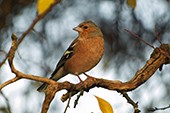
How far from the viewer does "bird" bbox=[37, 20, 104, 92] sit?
529 cm

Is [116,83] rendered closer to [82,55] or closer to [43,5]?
[43,5]

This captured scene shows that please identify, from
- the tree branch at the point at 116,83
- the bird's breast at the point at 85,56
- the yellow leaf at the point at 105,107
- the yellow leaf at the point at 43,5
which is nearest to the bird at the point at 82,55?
the bird's breast at the point at 85,56

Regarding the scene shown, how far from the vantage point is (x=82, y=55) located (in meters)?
5.46

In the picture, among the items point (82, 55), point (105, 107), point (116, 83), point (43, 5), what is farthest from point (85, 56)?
point (43, 5)

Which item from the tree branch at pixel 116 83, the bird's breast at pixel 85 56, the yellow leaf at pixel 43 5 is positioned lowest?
the yellow leaf at pixel 43 5

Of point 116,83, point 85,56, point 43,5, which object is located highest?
point 85,56

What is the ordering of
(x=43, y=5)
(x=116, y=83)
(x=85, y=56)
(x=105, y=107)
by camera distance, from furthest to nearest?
1. (x=85, y=56)
2. (x=116, y=83)
3. (x=105, y=107)
4. (x=43, y=5)

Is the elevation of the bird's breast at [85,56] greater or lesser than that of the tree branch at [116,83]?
greater

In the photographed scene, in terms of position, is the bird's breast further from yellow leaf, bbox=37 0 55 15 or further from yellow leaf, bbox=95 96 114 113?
yellow leaf, bbox=37 0 55 15

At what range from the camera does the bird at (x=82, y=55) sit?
529 centimetres

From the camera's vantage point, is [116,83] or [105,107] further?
[116,83]

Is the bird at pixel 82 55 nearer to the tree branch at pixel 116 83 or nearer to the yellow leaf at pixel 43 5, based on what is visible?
the tree branch at pixel 116 83

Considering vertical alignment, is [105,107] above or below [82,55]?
below

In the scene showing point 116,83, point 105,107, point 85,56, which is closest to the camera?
point 105,107
